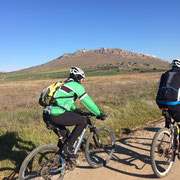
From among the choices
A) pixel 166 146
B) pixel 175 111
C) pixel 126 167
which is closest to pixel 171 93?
pixel 175 111

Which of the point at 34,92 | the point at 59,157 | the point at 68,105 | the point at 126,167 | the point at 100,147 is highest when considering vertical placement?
the point at 68,105

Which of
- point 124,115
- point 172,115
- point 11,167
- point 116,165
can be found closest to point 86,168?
point 116,165

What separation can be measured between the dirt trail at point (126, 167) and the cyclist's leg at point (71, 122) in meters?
0.85

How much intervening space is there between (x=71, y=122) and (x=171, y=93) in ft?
6.74

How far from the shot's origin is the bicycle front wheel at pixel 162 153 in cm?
310

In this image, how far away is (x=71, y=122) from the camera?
10.1ft

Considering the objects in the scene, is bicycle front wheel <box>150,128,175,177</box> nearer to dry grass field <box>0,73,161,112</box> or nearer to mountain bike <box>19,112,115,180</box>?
mountain bike <box>19,112,115,180</box>

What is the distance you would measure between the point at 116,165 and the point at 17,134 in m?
3.40

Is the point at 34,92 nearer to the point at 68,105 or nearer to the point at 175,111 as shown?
the point at 68,105

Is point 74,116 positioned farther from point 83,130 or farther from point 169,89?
point 169,89

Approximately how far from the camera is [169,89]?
3178mm

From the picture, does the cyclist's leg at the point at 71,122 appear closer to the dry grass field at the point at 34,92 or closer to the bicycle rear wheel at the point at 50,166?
the bicycle rear wheel at the point at 50,166

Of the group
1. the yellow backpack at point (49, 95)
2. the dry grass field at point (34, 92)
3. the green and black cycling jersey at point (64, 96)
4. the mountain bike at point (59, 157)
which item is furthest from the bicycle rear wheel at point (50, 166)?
the dry grass field at point (34, 92)

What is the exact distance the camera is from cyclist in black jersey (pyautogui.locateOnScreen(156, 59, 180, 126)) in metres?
3.13
